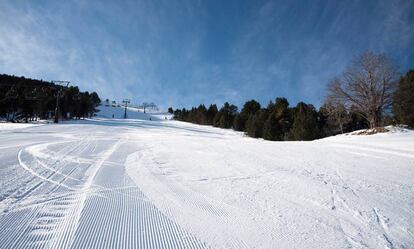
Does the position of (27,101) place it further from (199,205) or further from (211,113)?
(199,205)

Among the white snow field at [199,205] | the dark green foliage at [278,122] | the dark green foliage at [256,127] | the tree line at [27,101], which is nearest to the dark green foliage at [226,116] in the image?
the dark green foliage at [278,122]

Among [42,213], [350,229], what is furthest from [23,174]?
[350,229]

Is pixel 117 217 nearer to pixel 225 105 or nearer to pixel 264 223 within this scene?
pixel 264 223

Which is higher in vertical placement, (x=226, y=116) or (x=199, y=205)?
(x=226, y=116)

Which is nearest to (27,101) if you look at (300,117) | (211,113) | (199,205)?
(211,113)

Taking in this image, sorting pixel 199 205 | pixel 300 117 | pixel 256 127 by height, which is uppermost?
pixel 300 117

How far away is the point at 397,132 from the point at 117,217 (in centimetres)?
1705

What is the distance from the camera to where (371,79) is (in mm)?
16359

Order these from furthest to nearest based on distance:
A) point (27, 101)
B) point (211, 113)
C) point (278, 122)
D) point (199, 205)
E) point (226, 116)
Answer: point (211, 113), point (226, 116), point (27, 101), point (278, 122), point (199, 205)

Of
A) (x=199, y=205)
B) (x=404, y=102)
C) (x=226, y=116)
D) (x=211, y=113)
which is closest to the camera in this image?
(x=199, y=205)

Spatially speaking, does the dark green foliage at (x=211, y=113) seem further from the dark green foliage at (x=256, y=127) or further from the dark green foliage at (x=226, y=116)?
the dark green foliage at (x=256, y=127)

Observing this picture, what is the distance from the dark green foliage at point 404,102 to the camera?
16.2m

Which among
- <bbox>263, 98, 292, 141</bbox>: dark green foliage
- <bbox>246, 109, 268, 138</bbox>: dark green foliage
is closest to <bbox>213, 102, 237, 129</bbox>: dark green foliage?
<bbox>263, 98, 292, 141</bbox>: dark green foliage

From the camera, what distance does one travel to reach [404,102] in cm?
1641
